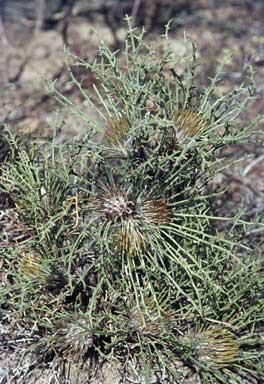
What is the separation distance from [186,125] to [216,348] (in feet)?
2.46

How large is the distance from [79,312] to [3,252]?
35cm

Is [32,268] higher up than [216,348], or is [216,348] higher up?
[32,268]

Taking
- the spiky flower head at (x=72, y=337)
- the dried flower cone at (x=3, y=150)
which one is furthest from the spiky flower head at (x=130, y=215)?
the dried flower cone at (x=3, y=150)

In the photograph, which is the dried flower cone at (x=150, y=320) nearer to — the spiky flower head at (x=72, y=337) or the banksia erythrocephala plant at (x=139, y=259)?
the banksia erythrocephala plant at (x=139, y=259)

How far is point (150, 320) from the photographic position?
2162 millimetres

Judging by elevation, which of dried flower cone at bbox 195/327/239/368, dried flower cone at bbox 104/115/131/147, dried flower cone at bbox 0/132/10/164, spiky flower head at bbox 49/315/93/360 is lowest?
dried flower cone at bbox 195/327/239/368

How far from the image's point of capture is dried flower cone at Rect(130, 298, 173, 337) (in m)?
2.15

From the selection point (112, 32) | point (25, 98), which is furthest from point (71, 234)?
point (112, 32)

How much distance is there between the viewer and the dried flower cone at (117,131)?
7.25 ft

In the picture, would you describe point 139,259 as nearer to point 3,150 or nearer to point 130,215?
point 130,215

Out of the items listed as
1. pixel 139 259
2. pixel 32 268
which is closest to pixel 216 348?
pixel 139 259

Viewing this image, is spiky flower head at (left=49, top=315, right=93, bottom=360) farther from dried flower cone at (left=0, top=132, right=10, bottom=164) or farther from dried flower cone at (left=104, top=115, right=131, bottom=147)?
dried flower cone at (left=0, top=132, right=10, bottom=164)

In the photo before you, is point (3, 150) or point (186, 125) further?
point (3, 150)

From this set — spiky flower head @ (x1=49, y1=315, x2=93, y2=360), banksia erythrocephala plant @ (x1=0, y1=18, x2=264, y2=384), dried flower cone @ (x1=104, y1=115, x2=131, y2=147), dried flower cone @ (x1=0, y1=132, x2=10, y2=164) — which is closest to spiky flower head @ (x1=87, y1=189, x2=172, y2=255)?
banksia erythrocephala plant @ (x1=0, y1=18, x2=264, y2=384)
